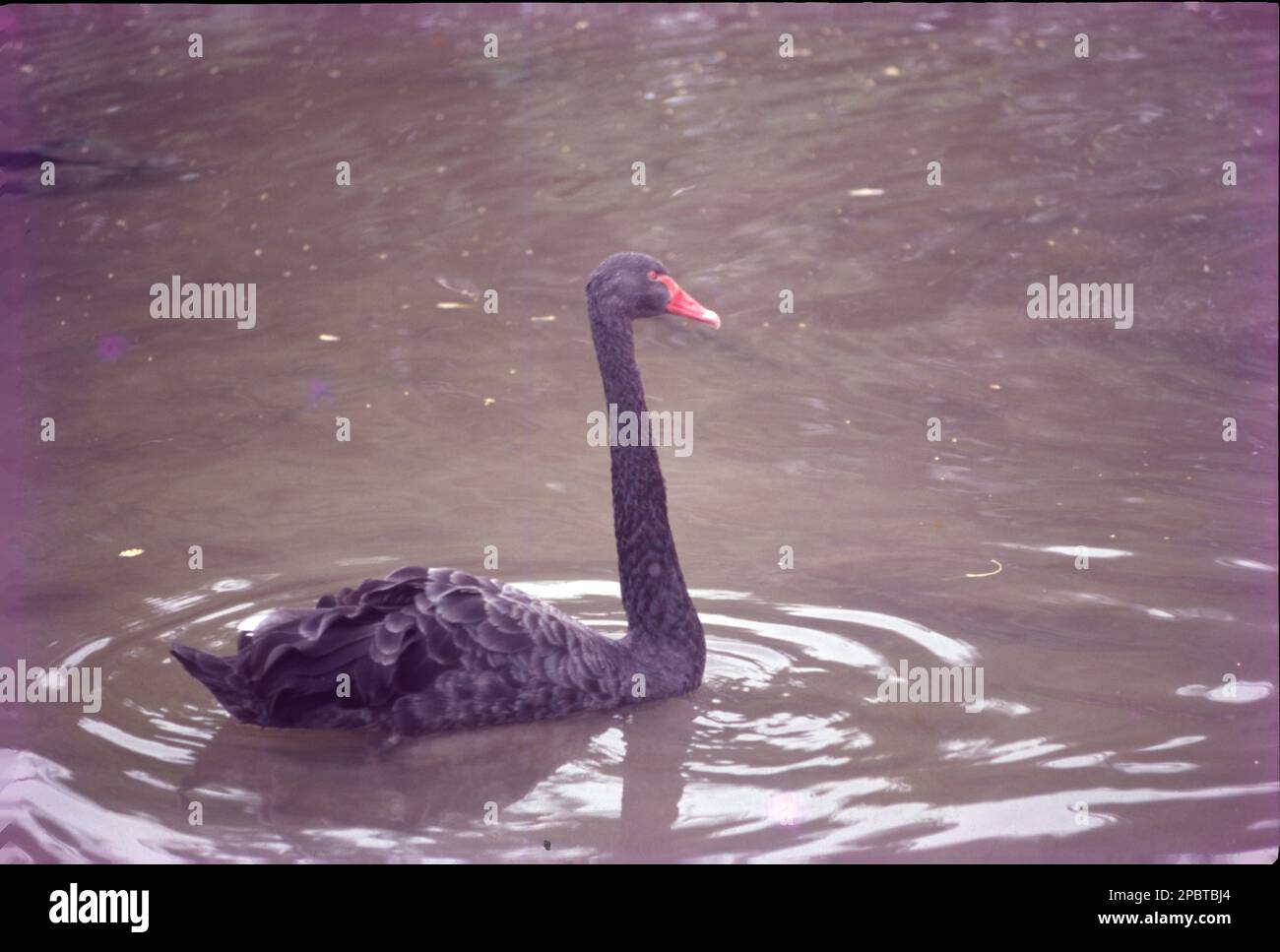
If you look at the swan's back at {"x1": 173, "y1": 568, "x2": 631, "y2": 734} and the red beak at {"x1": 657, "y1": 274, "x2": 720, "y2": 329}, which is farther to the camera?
the red beak at {"x1": 657, "y1": 274, "x2": 720, "y2": 329}

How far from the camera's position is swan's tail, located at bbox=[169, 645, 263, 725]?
4688mm

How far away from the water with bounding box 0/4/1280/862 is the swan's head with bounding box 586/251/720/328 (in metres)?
1.10

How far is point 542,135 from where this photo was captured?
11.8m

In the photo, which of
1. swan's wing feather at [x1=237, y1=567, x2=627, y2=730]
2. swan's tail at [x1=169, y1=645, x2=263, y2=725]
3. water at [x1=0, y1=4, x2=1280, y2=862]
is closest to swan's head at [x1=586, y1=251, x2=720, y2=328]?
swan's wing feather at [x1=237, y1=567, x2=627, y2=730]

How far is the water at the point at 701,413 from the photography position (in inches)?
181

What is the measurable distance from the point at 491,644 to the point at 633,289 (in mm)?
1117

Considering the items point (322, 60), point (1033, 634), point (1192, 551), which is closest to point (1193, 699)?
point (1033, 634)
